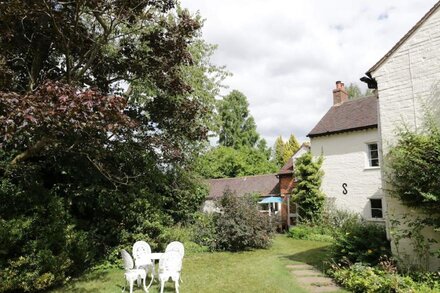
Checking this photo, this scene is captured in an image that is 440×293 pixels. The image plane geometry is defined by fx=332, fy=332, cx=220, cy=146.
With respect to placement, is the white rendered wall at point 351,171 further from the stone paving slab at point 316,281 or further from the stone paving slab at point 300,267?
the stone paving slab at point 316,281

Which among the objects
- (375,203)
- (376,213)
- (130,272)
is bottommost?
(130,272)

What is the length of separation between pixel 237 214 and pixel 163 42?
932cm

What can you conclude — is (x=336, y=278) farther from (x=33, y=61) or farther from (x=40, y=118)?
(x=33, y=61)

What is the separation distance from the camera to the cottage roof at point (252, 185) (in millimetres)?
29670

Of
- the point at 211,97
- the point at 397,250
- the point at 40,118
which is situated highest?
the point at 211,97

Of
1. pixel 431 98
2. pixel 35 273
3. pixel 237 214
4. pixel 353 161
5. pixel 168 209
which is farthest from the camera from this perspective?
pixel 353 161

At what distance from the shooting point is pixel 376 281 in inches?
322

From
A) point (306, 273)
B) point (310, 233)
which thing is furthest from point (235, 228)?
point (310, 233)

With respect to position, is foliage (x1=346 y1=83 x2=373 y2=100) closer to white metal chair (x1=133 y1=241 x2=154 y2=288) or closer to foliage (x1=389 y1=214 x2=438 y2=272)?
foliage (x1=389 y1=214 x2=438 y2=272)

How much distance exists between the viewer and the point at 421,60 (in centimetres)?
952

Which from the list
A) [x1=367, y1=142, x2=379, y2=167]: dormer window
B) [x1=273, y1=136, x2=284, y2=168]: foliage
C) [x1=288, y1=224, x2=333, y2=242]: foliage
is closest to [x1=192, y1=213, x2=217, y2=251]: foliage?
[x1=288, y1=224, x2=333, y2=242]: foliage

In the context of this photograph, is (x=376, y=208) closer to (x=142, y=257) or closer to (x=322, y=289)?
(x=322, y=289)

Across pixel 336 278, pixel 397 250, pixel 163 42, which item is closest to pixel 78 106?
pixel 163 42

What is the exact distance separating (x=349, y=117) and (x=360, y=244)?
13699 mm
